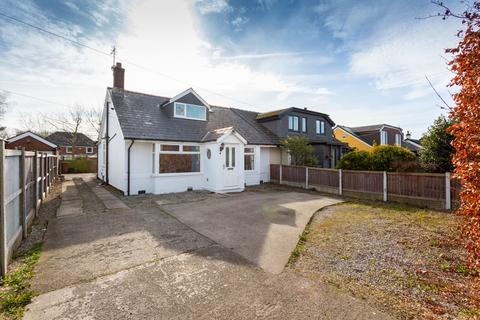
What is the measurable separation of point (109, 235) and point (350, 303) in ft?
19.1

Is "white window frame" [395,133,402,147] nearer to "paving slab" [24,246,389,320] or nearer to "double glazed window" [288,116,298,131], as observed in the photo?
"double glazed window" [288,116,298,131]

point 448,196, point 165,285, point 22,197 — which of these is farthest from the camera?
point 448,196

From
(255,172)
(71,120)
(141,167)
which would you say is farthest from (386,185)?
(71,120)

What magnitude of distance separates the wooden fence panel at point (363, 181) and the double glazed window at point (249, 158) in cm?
607

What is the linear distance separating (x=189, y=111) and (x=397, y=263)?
13.5 metres

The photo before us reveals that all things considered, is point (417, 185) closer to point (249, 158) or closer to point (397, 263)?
point (397, 263)

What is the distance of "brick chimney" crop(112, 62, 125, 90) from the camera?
1572 centimetres

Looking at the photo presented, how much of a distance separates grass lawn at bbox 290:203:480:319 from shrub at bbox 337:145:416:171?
4.44 m

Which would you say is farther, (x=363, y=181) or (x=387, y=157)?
(x=387, y=157)

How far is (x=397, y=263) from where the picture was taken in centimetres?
427

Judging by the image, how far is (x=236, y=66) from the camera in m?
12.2

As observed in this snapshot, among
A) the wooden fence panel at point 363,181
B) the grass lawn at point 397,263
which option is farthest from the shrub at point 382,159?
the grass lawn at point 397,263

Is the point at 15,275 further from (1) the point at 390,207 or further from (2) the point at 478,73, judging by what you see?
(1) the point at 390,207

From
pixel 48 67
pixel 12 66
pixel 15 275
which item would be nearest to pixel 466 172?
pixel 15 275
